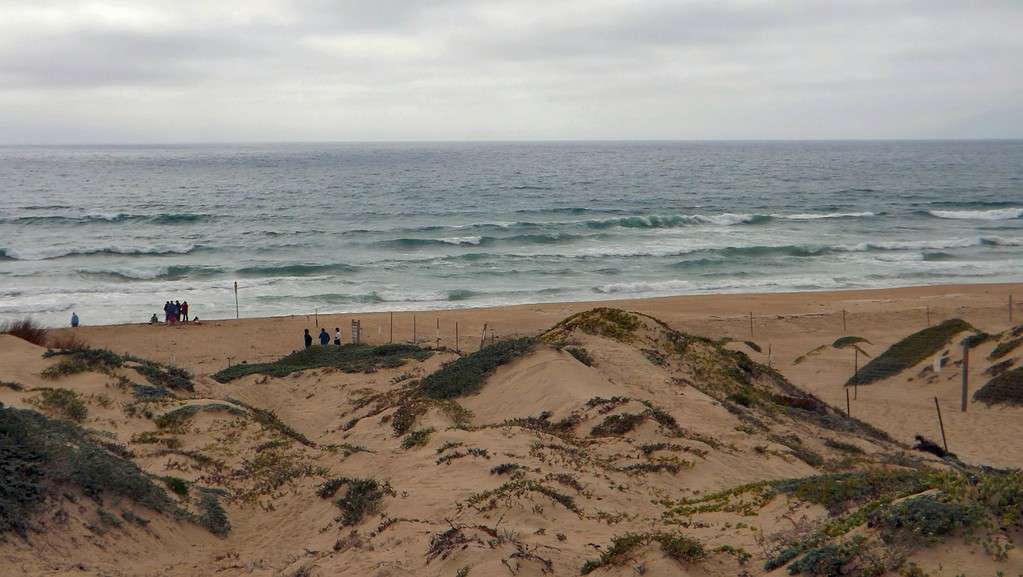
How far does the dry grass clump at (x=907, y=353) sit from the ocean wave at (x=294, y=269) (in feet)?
94.9

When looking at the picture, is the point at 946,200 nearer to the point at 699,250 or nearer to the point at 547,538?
the point at 699,250

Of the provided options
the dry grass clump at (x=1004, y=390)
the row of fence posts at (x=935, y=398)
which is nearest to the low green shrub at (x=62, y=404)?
the row of fence posts at (x=935, y=398)

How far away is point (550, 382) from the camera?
16141mm

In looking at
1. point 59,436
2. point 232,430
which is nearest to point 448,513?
point 59,436

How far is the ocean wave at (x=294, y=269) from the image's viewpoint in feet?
144

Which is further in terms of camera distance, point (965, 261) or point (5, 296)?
point (965, 261)

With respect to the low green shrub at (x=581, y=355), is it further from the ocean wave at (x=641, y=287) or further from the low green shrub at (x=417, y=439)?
the ocean wave at (x=641, y=287)

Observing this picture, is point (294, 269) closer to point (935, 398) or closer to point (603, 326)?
point (603, 326)

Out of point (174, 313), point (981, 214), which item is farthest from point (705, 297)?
point (981, 214)

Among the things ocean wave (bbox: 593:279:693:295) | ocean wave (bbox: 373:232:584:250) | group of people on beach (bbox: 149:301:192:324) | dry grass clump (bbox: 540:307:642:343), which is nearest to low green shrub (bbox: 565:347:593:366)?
dry grass clump (bbox: 540:307:642:343)

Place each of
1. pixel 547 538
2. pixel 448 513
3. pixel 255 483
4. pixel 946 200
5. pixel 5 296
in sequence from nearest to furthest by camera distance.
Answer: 1. pixel 547 538
2. pixel 448 513
3. pixel 255 483
4. pixel 5 296
5. pixel 946 200

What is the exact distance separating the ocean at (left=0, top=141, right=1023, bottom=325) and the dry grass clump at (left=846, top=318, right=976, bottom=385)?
55.4 ft

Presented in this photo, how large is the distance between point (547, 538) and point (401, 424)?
22.7 ft

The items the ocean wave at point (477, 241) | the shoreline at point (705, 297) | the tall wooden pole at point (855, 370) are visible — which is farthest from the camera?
the ocean wave at point (477, 241)
